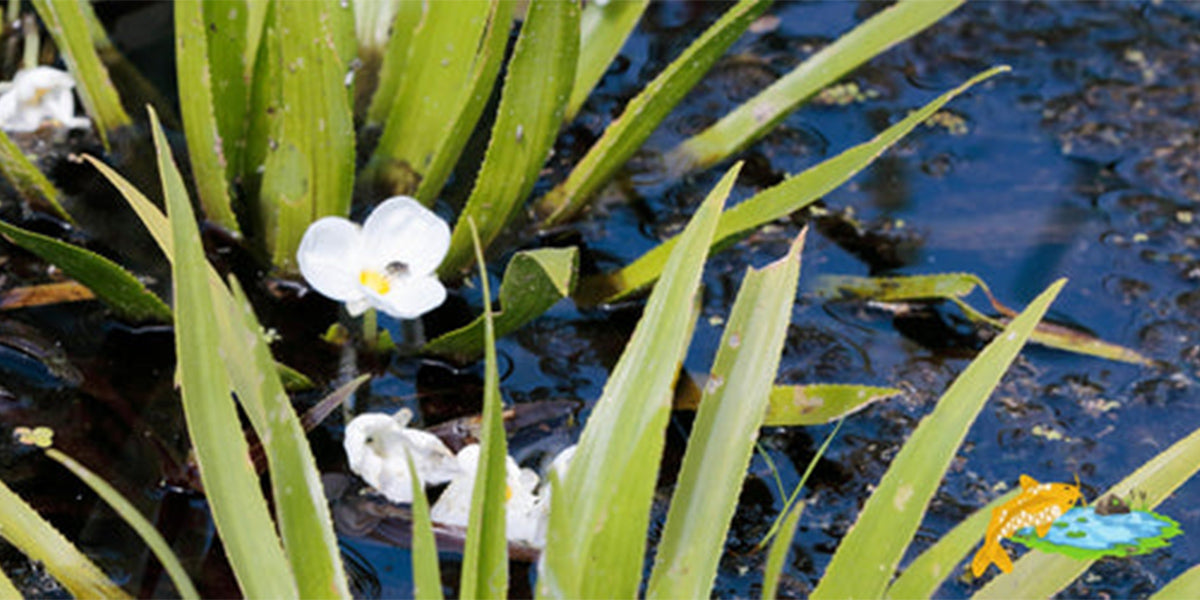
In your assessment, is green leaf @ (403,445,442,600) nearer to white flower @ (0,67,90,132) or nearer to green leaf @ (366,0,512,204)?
green leaf @ (366,0,512,204)

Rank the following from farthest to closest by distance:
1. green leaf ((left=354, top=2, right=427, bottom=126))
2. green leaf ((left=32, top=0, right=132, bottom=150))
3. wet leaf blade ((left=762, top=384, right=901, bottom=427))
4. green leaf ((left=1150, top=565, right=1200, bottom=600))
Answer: green leaf ((left=354, top=2, right=427, bottom=126)), green leaf ((left=32, top=0, right=132, bottom=150)), wet leaf blade ((left=762, top=384, right=901, bottom=427)), green leaf ((left=1150, top=565, right=1200, bottom=600))

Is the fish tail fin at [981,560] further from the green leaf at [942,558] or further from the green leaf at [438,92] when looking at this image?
the green leaf at [438,92]

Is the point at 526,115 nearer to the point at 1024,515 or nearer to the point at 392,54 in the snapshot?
the point at 392,54

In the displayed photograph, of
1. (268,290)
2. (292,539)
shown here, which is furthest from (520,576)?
(268,290)

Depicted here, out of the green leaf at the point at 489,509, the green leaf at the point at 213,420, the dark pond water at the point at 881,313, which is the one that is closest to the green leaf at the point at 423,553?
the green leaf at the point at 489,509

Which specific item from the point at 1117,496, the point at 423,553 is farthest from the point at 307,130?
the point at 1117,496

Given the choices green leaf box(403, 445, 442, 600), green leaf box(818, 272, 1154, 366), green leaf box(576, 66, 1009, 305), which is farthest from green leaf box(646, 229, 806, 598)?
green leaf box(818, 272, 1154, 366)
